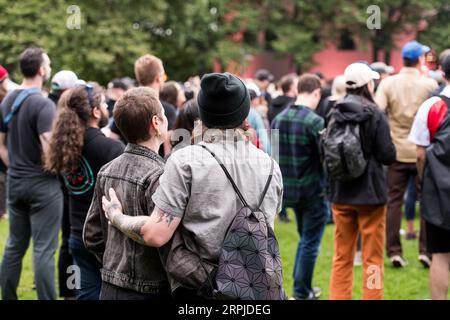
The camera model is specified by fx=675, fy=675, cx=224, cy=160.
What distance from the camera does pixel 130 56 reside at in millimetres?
29328

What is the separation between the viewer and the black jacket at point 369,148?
219 inches

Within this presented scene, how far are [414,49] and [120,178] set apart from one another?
16.2 ft

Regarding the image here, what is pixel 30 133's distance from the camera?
5492 mm

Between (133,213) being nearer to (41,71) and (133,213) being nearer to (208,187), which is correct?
Answer: (208,187)

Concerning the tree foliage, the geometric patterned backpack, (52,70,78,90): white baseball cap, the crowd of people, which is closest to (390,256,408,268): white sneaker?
the crowd of people

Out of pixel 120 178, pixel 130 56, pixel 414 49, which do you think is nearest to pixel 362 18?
pixel 130 56

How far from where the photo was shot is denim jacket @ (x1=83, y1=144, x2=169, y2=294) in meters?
3.33

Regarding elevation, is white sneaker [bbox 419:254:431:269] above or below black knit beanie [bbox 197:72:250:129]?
below

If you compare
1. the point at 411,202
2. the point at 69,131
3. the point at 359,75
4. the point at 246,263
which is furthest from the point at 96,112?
the point at 411,202

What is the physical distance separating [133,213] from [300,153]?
3.16m

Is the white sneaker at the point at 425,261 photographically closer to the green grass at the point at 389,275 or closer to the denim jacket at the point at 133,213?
the green grass at the point at 389,275

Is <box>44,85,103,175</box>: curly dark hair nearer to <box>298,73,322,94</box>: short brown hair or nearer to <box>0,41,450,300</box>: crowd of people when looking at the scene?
<box>0,41,450,300</box>: crowd of people
